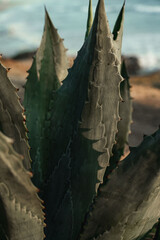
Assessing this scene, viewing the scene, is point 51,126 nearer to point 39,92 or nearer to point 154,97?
point 39,92

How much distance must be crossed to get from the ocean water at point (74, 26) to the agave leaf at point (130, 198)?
5781 millimetres

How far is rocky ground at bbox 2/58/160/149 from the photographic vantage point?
2844 mm

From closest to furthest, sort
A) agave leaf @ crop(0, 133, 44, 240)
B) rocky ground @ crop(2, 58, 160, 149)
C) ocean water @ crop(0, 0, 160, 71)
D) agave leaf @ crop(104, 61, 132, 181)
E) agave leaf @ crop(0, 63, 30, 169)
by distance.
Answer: agave leaf @ crop(0, 133, 44, 240) → agave leaf @ crop(0, 63, 30, 169) → agave leaf @ crop(104, 61, 132, 181) → rocky ground @ crop(2, 58, 160, 149) → ocean water @ crop(0, 0, 160, 71)

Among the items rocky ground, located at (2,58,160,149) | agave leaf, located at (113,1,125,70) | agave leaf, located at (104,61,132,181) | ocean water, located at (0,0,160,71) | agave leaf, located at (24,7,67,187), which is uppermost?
agave leaf, located at (113,1,125,70)

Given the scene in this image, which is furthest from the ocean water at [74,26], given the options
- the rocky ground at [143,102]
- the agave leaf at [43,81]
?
the agave leaf at [43,81]

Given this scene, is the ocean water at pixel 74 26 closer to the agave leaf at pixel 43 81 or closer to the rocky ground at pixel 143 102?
the rocky ground at pixel 143 102

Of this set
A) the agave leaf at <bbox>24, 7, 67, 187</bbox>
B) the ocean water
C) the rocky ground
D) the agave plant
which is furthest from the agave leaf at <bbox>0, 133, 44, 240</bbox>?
the ocean water

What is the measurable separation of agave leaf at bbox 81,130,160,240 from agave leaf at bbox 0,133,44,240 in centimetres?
13

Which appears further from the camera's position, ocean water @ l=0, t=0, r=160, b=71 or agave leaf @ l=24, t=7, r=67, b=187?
ocean water @ l=0, t=0, r=160, b=71

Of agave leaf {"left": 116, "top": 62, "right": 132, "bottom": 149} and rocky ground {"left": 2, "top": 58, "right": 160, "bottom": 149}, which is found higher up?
agave leaf {"left": 116, "top": 62, "right": 132, "bottom": 149}

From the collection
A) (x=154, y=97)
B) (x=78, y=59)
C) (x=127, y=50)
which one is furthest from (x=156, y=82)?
(x=78, y=59)

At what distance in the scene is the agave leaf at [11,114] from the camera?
876 millimetres

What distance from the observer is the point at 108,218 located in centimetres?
83

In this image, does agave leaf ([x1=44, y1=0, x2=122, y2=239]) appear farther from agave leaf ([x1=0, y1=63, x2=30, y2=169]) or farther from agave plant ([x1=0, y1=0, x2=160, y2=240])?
agave leaf ([x1=0, y1=63, x2=30, y2=169])
